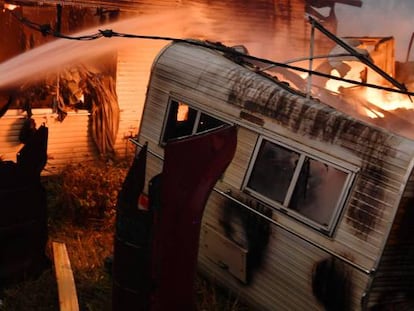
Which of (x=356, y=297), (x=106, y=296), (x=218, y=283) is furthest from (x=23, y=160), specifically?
(x=356, y=297)

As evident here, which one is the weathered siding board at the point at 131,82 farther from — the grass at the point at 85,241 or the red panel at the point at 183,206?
the red panel at the point at 183,206

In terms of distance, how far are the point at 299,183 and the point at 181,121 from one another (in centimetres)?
286

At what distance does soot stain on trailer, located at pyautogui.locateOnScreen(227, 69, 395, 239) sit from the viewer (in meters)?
6.05

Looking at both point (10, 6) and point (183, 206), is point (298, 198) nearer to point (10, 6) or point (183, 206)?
point (183, 206)

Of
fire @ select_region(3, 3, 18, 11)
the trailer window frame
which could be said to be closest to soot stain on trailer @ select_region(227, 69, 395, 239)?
the trailer window frame

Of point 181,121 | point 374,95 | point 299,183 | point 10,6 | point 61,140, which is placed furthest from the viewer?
point 61,140

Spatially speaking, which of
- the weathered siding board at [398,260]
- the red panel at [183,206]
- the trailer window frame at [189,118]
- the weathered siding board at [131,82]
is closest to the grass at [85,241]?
the weathered siding board at [131,82]

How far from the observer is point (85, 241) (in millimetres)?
9625

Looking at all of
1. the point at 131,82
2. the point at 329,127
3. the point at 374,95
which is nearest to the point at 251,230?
the point at 329,127

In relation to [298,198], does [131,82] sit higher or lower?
lower

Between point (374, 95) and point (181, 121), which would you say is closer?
point (181, 121)

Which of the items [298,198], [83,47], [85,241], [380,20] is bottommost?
[85,241]

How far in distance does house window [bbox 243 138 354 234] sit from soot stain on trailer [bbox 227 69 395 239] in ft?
0.85

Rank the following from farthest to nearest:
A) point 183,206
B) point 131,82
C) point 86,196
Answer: point 131,82 → point 86,196 → point 183,206
